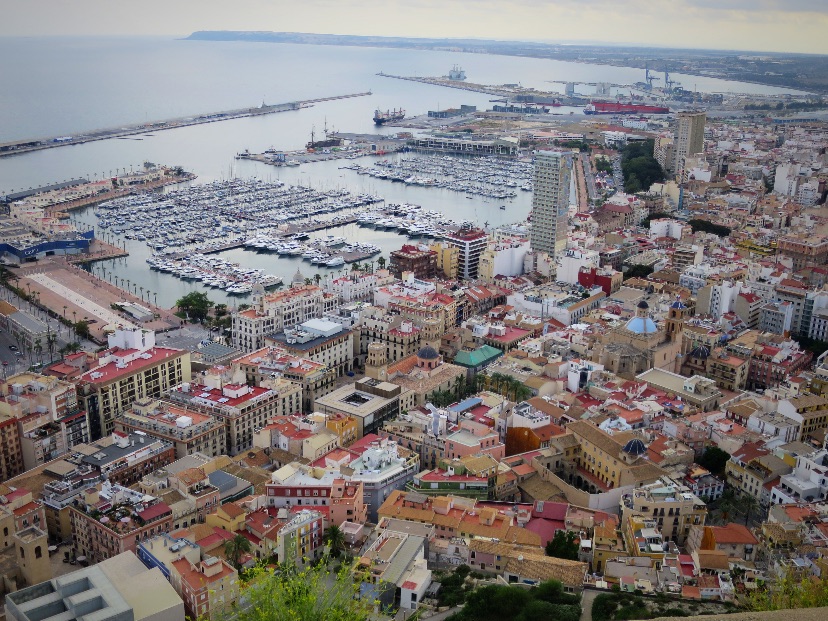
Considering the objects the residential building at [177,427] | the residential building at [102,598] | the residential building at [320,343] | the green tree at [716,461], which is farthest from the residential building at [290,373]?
the green tree at [716,461]

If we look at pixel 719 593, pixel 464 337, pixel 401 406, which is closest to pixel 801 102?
pixel 464 337

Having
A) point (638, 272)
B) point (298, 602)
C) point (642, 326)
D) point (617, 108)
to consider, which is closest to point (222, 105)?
point (617, 108)

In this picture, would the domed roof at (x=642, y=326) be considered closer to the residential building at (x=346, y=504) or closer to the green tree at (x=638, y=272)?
the green tree at (x=638, y=272)

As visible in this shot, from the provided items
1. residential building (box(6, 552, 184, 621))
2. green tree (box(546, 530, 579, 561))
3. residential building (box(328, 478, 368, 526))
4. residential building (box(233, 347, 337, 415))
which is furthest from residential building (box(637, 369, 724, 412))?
residential building (box(6, 552, 184, 621))

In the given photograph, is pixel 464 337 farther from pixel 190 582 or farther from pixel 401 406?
pixel 190 582

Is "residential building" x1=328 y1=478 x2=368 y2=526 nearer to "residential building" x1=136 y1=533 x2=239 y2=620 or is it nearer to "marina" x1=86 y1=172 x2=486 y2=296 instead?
"residential building" x1=136 y1=533 x2=239 y2=620

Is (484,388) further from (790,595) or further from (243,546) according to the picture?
(790,595)

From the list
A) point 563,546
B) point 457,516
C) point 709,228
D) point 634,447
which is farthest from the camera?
point 709,228
